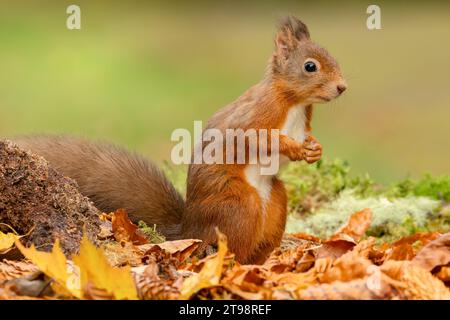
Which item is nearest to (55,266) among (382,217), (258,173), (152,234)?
(152,234)

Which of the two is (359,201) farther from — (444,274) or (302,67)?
(444,274)

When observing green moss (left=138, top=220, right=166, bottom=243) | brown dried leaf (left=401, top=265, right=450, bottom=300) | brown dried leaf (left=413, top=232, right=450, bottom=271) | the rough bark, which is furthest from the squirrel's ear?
brown dried leaf (left=401, top=265, right=450, bottom=300)

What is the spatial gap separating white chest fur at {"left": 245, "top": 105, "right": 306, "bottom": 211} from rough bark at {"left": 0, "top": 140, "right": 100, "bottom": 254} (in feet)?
3.19

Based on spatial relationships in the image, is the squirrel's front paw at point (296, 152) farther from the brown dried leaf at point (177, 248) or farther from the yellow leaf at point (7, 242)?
the yellow leaf at point (7, 242)

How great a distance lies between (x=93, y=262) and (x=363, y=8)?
4415 millimetres

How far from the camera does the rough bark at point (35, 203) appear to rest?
3.37 meters

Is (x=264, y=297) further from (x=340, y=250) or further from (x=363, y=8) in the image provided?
(x=363, y=8)

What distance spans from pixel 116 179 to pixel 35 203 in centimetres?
109

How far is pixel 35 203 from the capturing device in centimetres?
341

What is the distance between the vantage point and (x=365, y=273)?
9.07 feet

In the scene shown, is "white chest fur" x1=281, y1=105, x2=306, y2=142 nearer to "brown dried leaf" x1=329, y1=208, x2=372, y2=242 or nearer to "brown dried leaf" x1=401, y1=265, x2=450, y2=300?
"brown dried leaf" x1=329, y1=208, x2=372, y2=242

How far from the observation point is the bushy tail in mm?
4441

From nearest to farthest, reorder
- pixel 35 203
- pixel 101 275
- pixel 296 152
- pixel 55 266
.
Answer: pixel 101 275 → pixel 55 266 → pixel 35 203 → pixel 296 152
